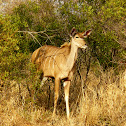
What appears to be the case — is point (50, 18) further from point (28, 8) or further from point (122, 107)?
point (122, 107)

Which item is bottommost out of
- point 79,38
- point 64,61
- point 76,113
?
point 76,113

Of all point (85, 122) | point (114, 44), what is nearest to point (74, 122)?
point (85, 122)

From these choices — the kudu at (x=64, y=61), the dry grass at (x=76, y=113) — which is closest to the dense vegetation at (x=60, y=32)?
the dry grass at (x=76, y=113)

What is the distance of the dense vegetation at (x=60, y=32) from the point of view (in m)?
4.09

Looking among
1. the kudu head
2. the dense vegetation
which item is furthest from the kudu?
the dense vegetation

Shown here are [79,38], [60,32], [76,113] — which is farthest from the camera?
[60,32]

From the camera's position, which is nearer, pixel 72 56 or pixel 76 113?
pixel 76 113

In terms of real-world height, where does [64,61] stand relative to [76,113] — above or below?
above

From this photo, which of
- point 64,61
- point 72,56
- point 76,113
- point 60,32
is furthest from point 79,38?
point 76,113

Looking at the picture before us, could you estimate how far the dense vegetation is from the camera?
13.4 feet

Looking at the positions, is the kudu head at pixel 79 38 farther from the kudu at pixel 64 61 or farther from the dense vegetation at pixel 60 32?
the dense vegetation at pixel 60 32

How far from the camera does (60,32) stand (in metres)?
5.28

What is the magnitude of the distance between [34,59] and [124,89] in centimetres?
200

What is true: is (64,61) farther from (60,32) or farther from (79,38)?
(60,32)
